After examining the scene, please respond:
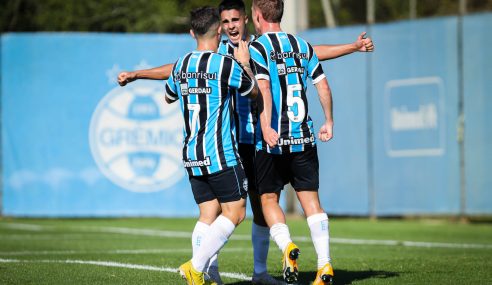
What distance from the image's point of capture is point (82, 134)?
55.9 feet

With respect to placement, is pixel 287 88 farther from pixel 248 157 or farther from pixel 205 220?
pixel 205 220

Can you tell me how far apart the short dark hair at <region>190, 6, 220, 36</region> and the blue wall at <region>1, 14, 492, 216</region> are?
10039mm

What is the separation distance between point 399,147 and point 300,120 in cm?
946

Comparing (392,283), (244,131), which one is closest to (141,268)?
(244,131)

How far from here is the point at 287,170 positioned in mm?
7449

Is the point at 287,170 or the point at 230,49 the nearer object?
the point at 287,170

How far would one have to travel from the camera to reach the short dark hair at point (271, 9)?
24.1 feet

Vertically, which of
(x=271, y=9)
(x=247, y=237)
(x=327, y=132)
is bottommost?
(x=247, y=237)

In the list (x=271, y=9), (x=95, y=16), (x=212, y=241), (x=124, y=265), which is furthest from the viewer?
(x=95, y=16)

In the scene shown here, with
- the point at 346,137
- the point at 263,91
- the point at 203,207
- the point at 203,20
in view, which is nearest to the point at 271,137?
the point at 263,91

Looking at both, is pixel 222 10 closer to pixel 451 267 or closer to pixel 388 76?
pixel 451 267

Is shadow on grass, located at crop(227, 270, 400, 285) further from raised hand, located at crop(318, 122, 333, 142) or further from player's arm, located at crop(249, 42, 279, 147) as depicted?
player's arm, located at crop(249, 42, 279, 147)

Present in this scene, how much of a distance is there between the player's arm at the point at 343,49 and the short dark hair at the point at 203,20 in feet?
4.02

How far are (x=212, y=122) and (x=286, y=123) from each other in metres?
0.70
